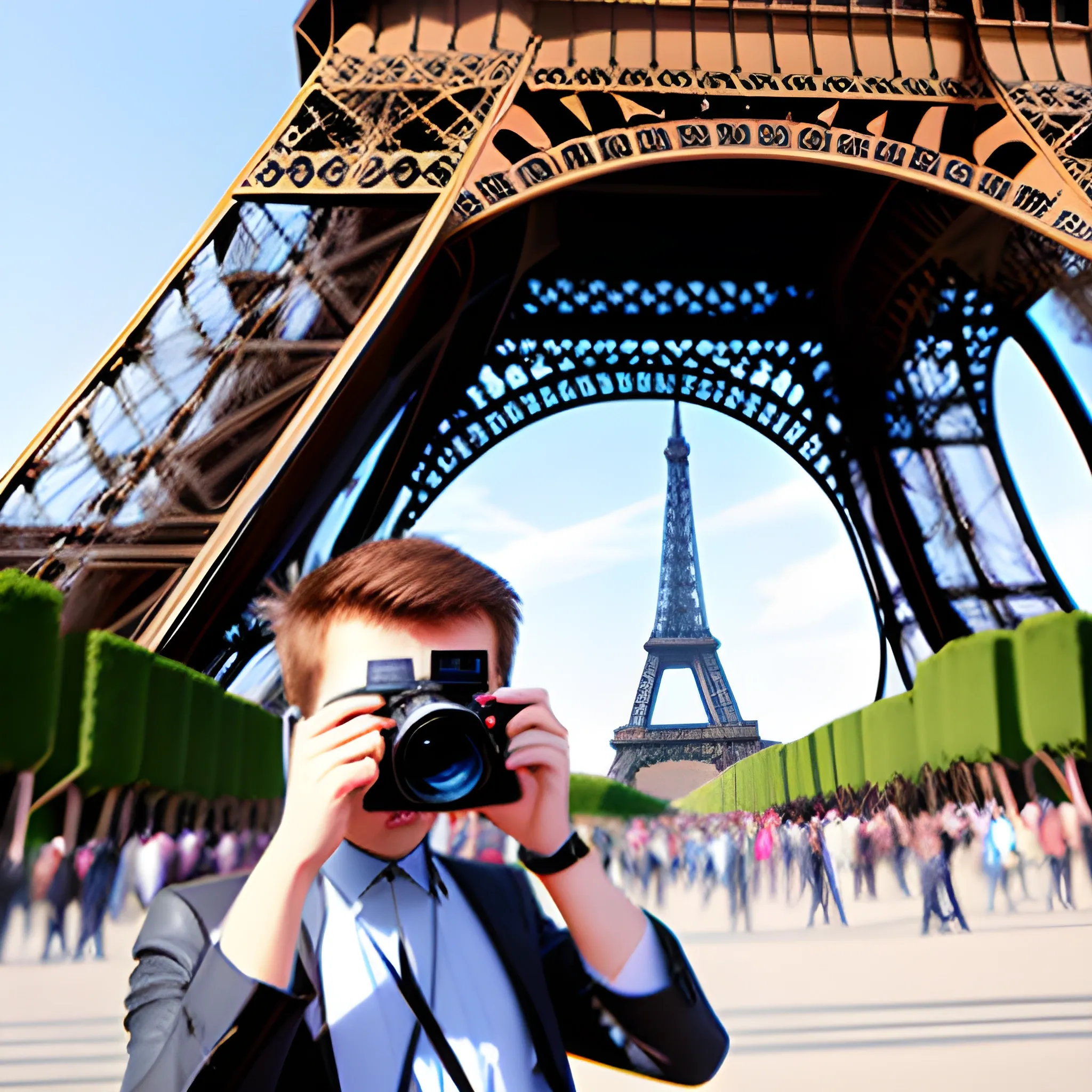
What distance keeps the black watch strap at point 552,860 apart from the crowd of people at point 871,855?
6625mm

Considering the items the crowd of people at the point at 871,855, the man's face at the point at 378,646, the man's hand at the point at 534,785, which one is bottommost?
the crowd of people at the point at 871,855

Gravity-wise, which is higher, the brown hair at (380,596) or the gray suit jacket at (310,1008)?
the brown hair at (380,596)

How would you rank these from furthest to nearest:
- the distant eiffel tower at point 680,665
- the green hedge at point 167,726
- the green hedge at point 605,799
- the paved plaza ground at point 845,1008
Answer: the distant eiffel tower at point 680,665
the green hedge at point 605,799
the green hedge at point 167,726
the paved plaza ground at point 845,1008

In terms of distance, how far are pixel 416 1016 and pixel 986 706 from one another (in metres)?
11.1

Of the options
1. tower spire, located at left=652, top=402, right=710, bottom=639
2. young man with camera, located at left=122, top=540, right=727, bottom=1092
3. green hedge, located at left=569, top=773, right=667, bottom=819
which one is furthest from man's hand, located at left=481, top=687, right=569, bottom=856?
tower spire, located at left=652, top=402, right=710, bottom=639

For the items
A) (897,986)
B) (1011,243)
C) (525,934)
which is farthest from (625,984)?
(1011,243)

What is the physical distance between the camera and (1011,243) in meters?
11.2

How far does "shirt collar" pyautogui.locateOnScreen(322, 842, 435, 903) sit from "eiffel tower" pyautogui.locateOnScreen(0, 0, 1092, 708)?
18.7ft

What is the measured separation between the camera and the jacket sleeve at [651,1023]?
119 centimetres

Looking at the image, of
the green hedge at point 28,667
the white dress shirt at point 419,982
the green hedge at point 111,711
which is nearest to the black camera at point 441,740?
the white dress shirt at point 419,982

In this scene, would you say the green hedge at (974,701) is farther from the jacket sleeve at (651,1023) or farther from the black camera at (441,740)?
the black camera at (441,740)

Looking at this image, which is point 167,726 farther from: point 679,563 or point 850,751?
point 679,563

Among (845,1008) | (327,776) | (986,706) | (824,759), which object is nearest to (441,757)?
(327,776)

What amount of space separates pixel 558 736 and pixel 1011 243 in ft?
38.6
